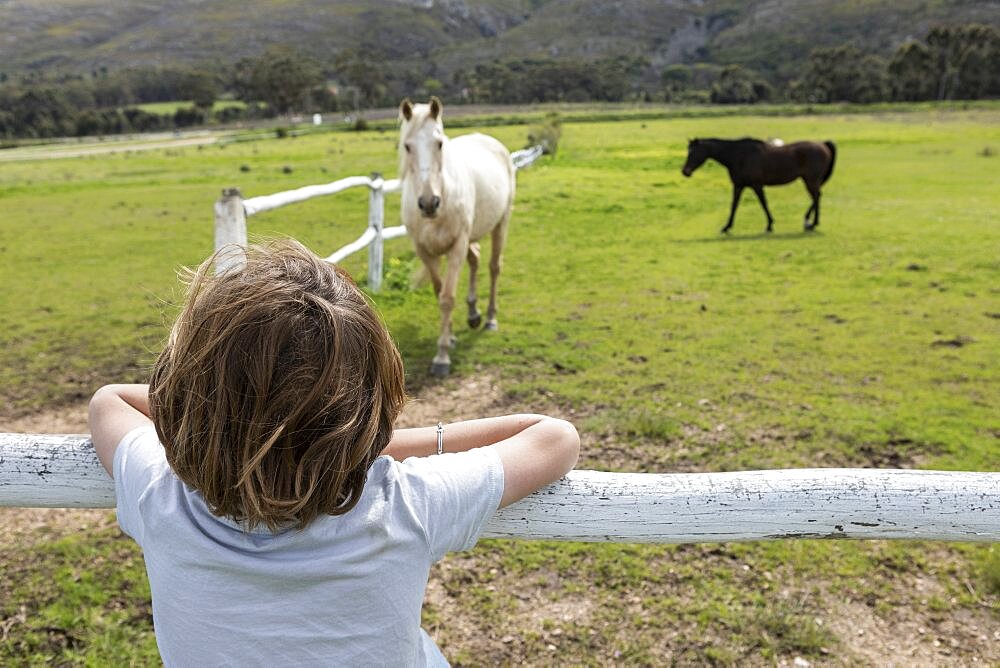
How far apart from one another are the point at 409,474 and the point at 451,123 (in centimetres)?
4854

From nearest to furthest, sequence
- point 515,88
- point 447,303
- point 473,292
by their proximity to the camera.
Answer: point 447,303 → point 473,292 → point 515,88

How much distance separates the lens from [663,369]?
5.96 metres

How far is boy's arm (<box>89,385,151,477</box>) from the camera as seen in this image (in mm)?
1474

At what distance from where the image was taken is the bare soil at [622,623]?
2.83m

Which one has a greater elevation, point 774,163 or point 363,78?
point 363,78

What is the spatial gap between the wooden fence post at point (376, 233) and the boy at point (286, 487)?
7.01 metres

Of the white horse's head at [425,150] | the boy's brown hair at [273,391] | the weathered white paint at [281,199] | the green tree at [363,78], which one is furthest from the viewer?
the green tree at [363,78]

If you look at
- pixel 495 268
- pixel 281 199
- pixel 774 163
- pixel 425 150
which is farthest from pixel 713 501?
pixel 774 163

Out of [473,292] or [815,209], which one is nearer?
[473,292]

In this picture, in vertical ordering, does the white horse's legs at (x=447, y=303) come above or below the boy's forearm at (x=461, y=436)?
below

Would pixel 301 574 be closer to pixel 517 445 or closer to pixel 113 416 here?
pixel 517 445

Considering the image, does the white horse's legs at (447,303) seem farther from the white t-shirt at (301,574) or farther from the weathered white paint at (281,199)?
the white t-shirt at (301,574)

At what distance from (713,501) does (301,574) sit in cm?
87

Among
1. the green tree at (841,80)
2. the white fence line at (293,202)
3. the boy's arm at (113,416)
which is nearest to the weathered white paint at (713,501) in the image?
the boy's arm at (113,416)
